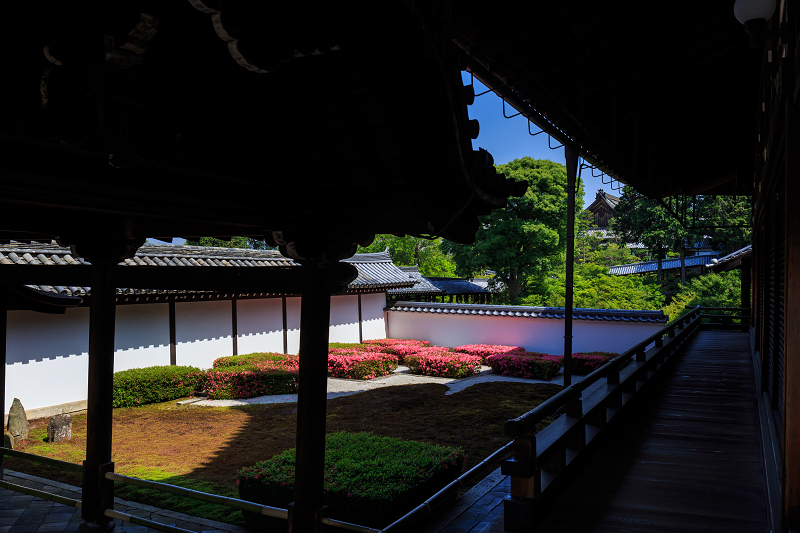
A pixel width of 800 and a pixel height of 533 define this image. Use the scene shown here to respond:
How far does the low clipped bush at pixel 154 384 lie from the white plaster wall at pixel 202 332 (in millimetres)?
1091

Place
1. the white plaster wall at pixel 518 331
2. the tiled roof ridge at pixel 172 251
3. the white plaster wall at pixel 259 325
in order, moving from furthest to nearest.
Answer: the white plaster wall at pixel 518 331 < the white plaster wall at pixel 259 325 < the tiled roof ridge at pixel 172 251

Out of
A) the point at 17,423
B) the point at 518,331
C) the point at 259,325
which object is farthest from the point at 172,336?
the point at 518,331

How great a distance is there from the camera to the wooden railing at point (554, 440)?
12.5ft

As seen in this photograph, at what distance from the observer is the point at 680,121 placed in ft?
29.7

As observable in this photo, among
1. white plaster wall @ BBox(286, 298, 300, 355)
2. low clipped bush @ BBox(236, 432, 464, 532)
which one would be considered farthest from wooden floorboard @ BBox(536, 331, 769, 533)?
white plaster wall @ BBox(286, 298, 300, 355)

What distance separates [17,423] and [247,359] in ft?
20.5

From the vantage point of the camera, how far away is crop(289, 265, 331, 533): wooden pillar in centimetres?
359

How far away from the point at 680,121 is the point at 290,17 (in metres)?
9.03

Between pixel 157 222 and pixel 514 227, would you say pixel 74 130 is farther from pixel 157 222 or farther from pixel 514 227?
pixel 514 227

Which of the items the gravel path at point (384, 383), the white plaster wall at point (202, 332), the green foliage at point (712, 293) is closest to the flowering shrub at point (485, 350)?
the gravel path at point (384, 383)

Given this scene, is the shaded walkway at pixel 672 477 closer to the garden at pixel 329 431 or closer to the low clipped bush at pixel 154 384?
the garden at pixel 329 431

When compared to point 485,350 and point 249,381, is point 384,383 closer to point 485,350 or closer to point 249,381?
point 249,381

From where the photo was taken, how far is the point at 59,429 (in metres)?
9.61

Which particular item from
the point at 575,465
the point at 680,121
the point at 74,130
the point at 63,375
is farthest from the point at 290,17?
the point at 63,375
